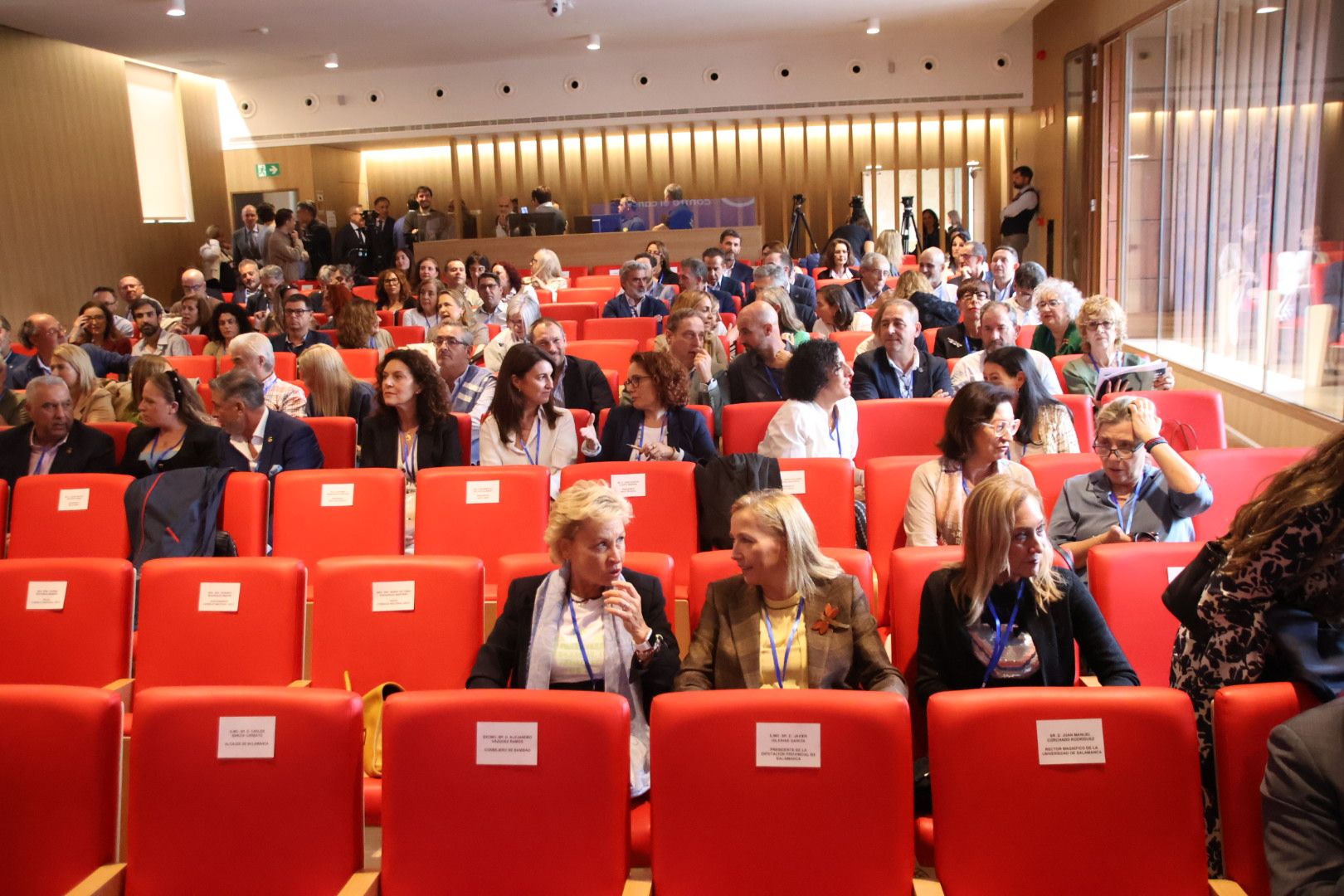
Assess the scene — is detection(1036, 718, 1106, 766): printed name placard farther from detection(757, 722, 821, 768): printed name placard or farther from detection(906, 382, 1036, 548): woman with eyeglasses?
detection(906, 382, 1036, 548): woman with eyeglasses

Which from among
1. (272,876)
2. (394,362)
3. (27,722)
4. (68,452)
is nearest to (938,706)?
(272,876)

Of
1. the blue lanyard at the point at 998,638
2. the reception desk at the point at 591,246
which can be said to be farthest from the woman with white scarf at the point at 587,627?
the reception desk at the point at 591,246

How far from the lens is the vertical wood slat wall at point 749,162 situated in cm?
1545

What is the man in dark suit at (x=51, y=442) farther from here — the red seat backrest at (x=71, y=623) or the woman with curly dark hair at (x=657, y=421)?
the woman with curly dark hair at (x=657, y=421)

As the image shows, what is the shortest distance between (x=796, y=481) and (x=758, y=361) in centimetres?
175

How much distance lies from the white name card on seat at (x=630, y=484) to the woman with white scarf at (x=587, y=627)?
1.06 metres

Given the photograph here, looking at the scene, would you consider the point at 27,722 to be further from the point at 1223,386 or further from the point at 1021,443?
the point at 1223,386

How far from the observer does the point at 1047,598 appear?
2.52 metres

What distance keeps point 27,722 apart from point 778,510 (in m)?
1.68

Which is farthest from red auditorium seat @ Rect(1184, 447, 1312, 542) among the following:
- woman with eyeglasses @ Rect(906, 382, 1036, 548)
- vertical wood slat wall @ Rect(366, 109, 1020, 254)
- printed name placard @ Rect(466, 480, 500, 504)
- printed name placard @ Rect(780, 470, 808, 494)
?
vertical wood slat wall @ Rect(366, 109, 1020, 254)

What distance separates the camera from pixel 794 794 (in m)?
2.07

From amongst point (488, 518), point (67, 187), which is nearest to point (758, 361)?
point (488, 518)

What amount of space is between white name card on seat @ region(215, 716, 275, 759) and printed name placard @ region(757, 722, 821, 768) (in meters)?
0.98

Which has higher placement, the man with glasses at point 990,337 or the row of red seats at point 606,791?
the man with glasses at point 990,337
